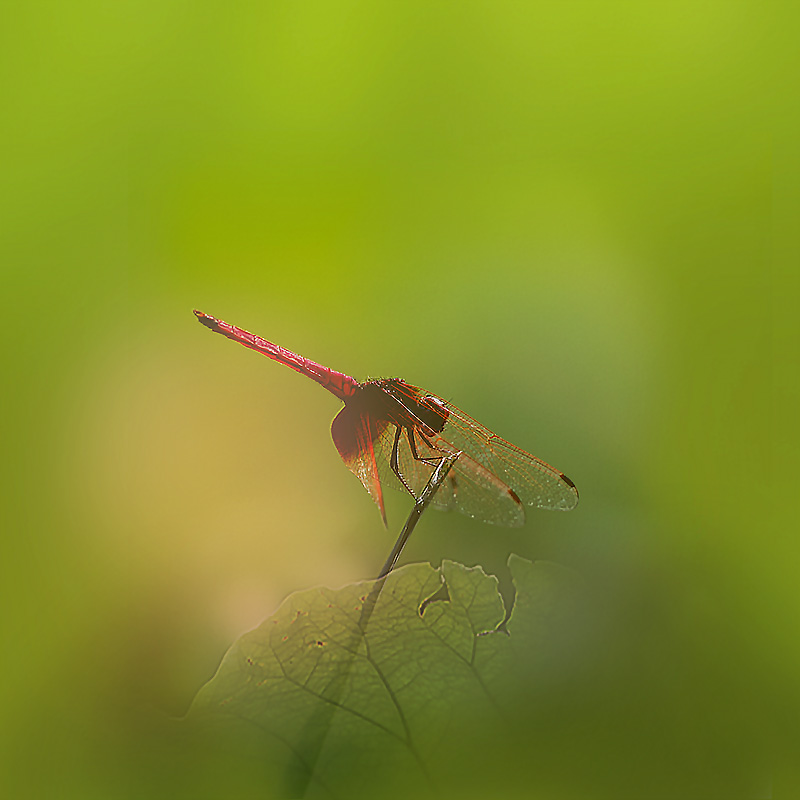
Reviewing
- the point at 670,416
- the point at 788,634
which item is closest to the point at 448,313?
the point at 670,416

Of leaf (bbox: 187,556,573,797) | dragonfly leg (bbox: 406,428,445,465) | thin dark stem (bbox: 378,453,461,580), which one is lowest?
leaf (bbox: 187,556,573,797)

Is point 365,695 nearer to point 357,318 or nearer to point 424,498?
point 424,498

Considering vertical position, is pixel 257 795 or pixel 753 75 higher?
pixel 753 75

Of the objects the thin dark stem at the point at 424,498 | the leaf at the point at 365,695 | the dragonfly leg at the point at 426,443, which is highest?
the dragonfly leg at the point at 426,443

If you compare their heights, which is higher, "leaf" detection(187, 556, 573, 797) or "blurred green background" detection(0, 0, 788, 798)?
"blurred green background" detection(0, 0, 788, 798)

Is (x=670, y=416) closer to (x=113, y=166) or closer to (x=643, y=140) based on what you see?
(x=643, y=140)

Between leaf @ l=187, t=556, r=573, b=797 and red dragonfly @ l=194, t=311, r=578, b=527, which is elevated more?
red dragonfly @ l=194, t=311, r=578, b=527
